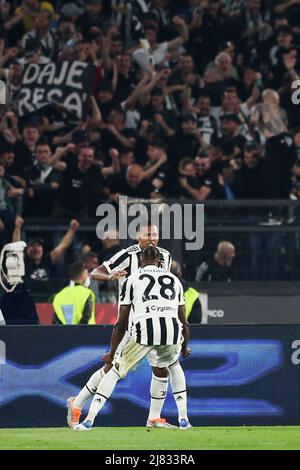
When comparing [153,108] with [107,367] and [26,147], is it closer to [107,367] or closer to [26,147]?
[26,147]

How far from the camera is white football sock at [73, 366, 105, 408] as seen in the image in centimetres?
1417

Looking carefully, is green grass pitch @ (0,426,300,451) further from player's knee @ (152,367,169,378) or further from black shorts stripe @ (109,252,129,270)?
black shorts stripe @ (109,252,129,270)

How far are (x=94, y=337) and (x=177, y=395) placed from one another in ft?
4.99

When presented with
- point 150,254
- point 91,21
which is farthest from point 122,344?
point 91,21

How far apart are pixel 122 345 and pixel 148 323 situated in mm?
578

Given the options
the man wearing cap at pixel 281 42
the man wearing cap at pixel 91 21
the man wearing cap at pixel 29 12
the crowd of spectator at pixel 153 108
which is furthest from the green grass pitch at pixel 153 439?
the man wearing cap at pixel 29 12

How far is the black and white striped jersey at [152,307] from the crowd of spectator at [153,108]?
4790 mm

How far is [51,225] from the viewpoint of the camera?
1856 centimetres

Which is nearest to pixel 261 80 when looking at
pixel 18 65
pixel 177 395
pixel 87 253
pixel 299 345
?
pixel 18 65

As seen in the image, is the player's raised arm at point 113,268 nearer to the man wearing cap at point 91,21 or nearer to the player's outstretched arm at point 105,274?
the player's outstretched arm at point 105,274

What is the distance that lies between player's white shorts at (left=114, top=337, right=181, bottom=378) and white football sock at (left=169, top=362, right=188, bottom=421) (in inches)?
8.0

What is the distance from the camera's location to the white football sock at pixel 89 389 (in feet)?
46.5

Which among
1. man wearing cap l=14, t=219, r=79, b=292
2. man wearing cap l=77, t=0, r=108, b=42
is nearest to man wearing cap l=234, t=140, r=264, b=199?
man wearing cap l=14, t=219, r=79, b=292

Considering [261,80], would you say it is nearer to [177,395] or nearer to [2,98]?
[2,98]
